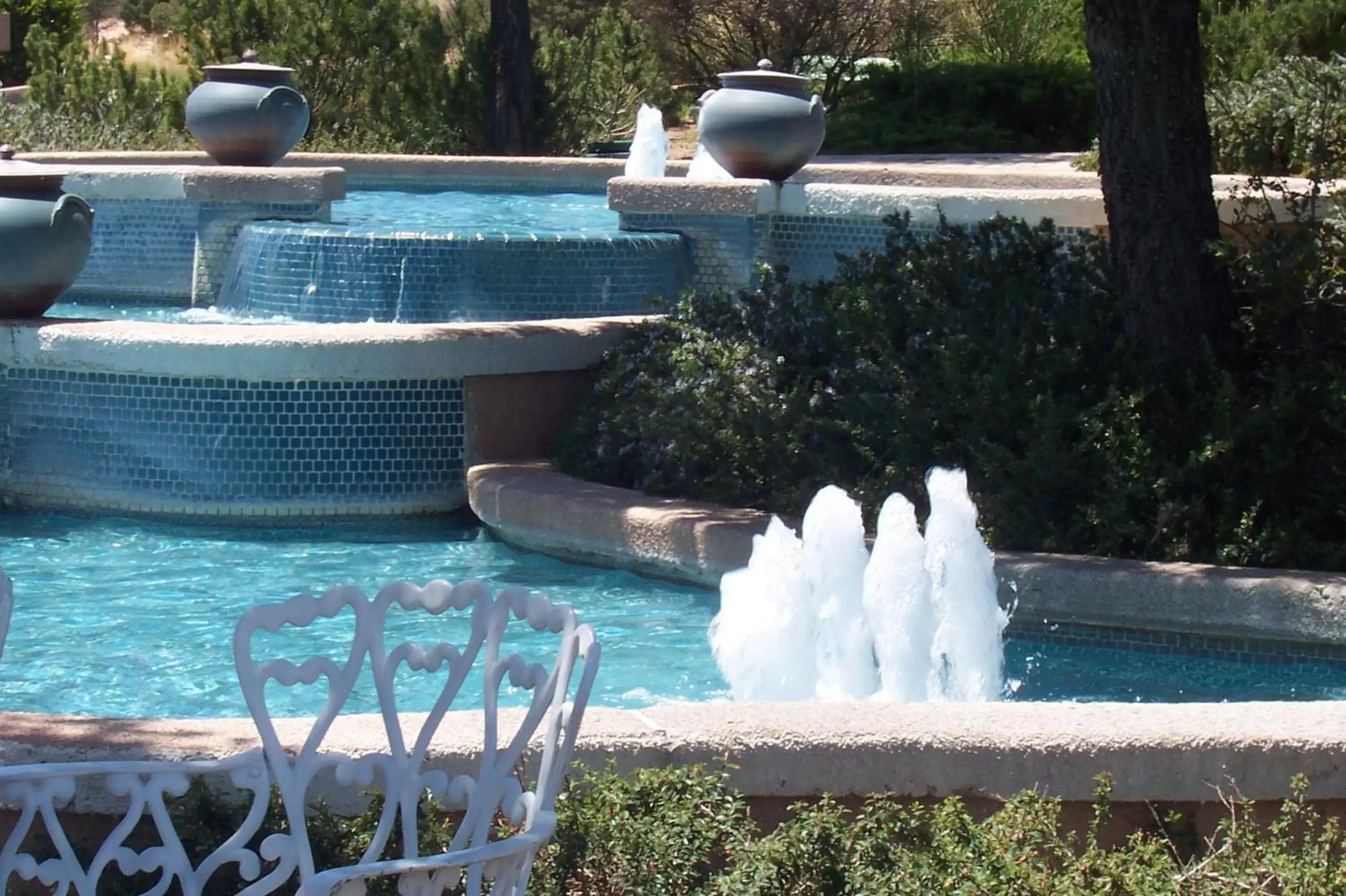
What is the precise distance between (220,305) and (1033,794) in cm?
824

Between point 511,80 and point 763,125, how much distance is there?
8663mm

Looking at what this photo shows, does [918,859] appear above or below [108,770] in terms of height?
below

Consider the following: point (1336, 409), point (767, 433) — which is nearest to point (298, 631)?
point (767, 433)

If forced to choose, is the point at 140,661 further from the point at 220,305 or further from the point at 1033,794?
the point at 220,305

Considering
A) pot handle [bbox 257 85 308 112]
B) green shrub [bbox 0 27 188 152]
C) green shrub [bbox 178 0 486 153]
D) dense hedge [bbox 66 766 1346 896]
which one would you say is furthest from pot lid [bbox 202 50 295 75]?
Result: dense hedge [bbox 66 766 1346 896]

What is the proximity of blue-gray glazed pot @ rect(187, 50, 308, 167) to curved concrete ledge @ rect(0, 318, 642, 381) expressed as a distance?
14.5ft

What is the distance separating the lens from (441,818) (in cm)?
361

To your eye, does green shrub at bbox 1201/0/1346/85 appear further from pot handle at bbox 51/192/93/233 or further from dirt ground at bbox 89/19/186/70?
dirt ground at bbox 89/19/186/70

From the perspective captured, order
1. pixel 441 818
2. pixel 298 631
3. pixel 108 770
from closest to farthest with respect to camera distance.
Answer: pixel 108 770 → pixel 441 818 → pixel 298 631

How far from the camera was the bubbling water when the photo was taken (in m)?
5.47

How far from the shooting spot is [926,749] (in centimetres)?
366

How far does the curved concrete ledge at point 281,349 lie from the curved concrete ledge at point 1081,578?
43.6 inches

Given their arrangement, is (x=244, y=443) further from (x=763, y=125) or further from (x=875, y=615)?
(x=763, y=125)

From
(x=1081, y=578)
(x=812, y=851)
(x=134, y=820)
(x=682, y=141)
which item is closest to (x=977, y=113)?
(x=682, y=141)
